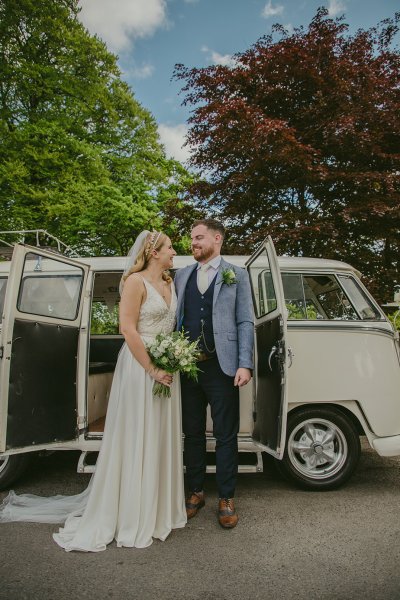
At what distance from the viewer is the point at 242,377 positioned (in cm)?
332

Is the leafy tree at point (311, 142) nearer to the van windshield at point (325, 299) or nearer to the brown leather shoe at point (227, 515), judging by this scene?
the van windshield at point (325, 299)

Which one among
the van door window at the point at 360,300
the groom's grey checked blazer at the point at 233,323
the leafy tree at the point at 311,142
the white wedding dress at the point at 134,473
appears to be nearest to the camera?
the white wedding dress at the point at 134,473

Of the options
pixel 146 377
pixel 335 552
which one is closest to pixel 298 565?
pixel 335 552

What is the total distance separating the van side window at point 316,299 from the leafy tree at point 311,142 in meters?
3.01

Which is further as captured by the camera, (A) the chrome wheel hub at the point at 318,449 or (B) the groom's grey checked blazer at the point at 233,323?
(A) the chrome wheel hub at the point at 318,449

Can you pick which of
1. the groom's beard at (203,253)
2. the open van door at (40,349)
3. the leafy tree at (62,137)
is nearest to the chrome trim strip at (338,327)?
the groom's beard at (203,253)

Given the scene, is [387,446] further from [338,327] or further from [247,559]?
[247,559]

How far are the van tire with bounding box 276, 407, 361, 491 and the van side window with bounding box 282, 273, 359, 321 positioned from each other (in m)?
0.92

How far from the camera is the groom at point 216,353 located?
343cm

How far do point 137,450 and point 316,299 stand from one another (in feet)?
7.52

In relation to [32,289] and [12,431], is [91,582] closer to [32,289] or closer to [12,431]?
[12,431]

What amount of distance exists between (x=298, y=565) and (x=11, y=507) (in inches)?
93.7

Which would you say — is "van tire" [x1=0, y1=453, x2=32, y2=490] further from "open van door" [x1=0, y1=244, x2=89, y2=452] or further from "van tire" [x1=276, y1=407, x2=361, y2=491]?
"van tire" [x1=276, y1=407, x2=361, y2=491]

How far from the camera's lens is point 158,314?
3.41m
